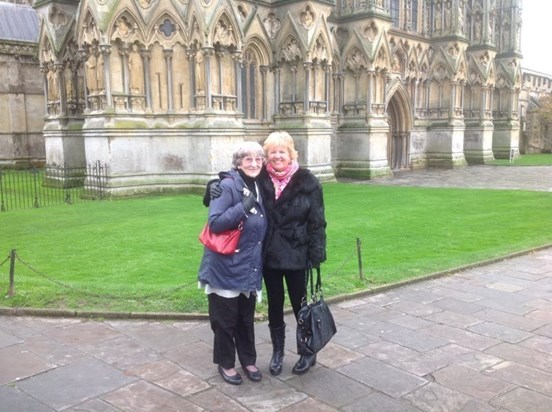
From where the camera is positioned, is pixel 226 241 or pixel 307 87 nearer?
pixel 226 241

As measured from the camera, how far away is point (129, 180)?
17016mm

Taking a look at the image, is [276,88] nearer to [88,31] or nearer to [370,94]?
[370,94]

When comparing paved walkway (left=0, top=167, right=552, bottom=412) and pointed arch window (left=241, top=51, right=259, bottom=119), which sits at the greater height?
pointed arch window (left=241, top=51, right=259, bottom=119)

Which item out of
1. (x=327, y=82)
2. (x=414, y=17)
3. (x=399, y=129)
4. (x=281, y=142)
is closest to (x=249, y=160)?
(x=281, y=142)

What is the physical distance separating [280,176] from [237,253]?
791mm

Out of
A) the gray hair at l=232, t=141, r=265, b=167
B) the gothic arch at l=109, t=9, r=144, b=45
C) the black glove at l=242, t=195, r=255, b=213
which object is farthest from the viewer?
the gothic arch at l=109, t=9, r=144, b=45

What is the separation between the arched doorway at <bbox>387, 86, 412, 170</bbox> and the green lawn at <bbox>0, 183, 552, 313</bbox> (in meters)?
13.2

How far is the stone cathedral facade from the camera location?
1697 cm

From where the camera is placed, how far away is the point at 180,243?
9984 mm

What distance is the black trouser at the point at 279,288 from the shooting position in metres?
4.77

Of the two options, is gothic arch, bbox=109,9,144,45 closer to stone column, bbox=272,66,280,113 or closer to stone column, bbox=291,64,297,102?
stone column, bbox=272,66,280,113

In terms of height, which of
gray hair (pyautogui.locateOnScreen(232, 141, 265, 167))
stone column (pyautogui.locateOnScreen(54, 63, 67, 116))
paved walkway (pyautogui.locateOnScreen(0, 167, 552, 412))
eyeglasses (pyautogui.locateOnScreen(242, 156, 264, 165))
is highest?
stone column (pyautogui.locateOnScreen(54, 63, 67, 116))

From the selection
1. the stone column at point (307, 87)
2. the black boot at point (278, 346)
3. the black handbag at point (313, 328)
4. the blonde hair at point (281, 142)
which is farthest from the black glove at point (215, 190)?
the stone column at point (307, 87)

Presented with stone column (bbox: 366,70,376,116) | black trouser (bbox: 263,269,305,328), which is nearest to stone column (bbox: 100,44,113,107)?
stone column (bbox: 366,70,376,116)
